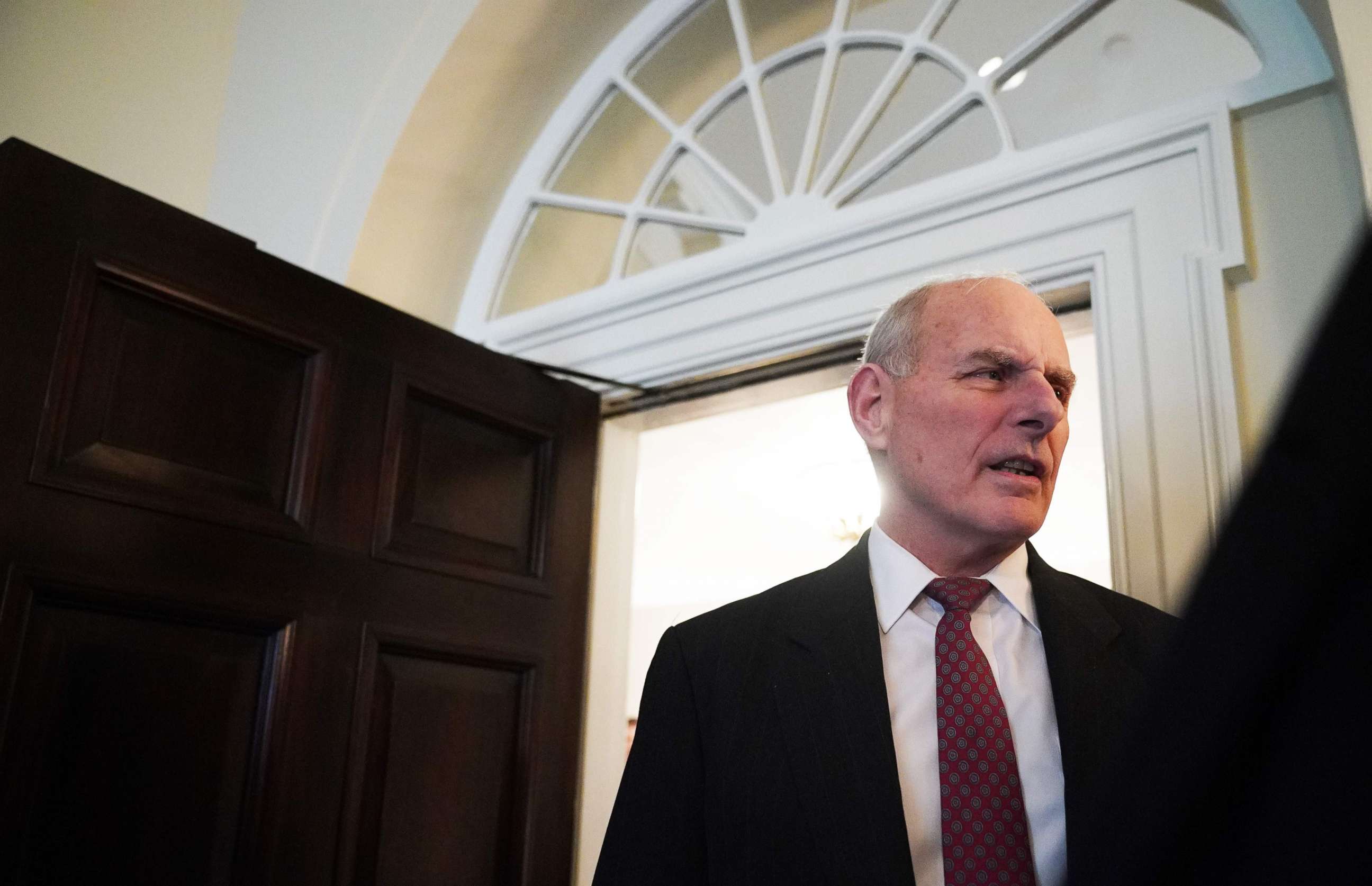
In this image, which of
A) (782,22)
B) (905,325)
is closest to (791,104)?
(782,22)

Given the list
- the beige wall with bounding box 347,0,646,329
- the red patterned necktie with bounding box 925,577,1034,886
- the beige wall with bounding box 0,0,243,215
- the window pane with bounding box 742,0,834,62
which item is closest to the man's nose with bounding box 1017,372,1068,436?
the red patterned necktie with bounding box 925,577,1034,886

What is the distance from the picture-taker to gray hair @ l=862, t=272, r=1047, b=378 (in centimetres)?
149

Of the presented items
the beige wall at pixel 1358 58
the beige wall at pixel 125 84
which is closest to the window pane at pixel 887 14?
the beige wall at pixel 1358 58

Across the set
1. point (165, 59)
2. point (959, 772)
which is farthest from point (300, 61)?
point (959, 772)

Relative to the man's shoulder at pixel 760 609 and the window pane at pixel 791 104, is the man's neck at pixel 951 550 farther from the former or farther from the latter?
the window pane at pixel 791 104

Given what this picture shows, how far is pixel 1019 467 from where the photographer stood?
4.50 ft

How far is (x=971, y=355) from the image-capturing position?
4.62 ft

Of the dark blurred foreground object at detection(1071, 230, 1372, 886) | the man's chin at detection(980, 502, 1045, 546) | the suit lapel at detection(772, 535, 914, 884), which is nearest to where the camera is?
the dark blurred foreground object at detection(1071, 230, 1372, 886)

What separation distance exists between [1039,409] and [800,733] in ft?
1.64

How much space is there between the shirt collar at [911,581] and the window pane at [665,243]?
1079 mm

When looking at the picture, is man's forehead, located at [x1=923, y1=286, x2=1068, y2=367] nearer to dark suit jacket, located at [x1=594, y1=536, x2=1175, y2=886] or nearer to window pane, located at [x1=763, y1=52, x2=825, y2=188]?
dark suit jacket, located at [x1=594, y1=536, x2=1175, y2=886]

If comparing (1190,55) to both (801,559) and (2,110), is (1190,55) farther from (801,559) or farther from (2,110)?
(801,559)

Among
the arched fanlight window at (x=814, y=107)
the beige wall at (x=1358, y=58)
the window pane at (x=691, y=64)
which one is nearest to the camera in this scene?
the beige wall at (x=1358, y=58)

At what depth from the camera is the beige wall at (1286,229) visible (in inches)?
62.8
